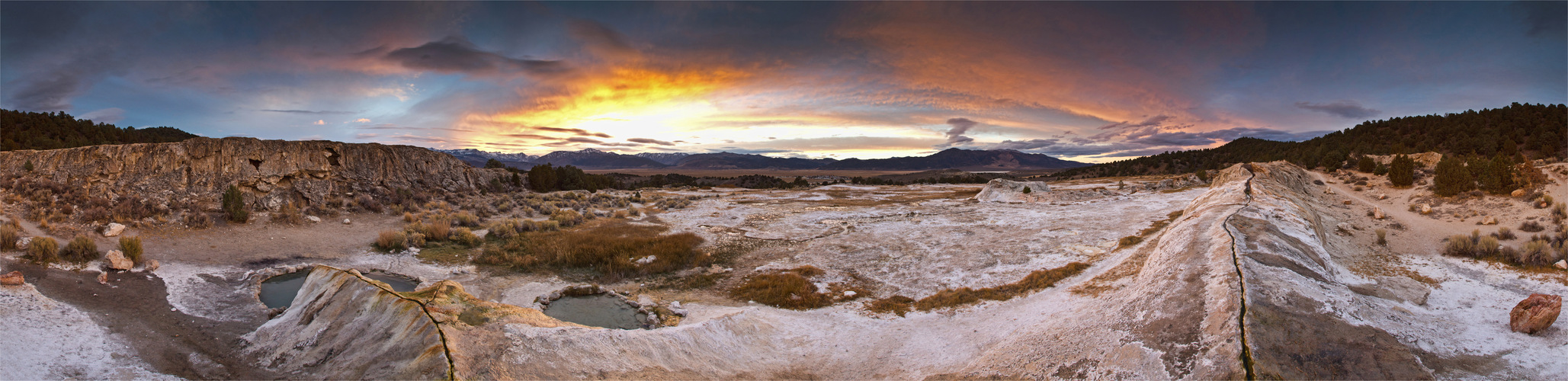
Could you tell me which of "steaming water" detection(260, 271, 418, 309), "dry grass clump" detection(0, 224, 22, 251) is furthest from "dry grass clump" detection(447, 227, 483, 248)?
"dry grass clump" detection(0, 224, 22, 251)

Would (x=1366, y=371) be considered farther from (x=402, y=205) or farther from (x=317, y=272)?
(x=402, y=205)

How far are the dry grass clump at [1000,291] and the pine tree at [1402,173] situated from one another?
18.8 metres

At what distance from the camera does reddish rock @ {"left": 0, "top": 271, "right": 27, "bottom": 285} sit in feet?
21.7

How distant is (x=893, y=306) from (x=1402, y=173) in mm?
22923

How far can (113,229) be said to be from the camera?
36.9 ft

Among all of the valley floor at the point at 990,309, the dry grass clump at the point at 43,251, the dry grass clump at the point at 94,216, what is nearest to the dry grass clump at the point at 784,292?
the valley floor at the point at 990,309

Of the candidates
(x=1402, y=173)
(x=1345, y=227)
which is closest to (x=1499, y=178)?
(x=1402, y=173)

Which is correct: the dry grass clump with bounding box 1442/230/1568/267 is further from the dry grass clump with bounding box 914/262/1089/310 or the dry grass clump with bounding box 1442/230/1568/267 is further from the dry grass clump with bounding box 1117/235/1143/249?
the dry grass clump with bounding box 914/262/1089/310

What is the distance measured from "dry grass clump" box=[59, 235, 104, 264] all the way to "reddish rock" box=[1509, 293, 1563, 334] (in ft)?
66.0

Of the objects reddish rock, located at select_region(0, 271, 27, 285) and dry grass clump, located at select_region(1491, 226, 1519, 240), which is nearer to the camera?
reddish rock, located at select_region(0, 271, 27, 285)

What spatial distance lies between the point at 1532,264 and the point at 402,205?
29.5m

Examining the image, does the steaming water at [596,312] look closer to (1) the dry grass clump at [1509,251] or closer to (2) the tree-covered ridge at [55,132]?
(1) the dry grass clump at [1509,251]

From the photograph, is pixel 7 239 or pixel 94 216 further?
pixel 94 216

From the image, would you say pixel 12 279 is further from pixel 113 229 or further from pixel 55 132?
pixel 55 132
